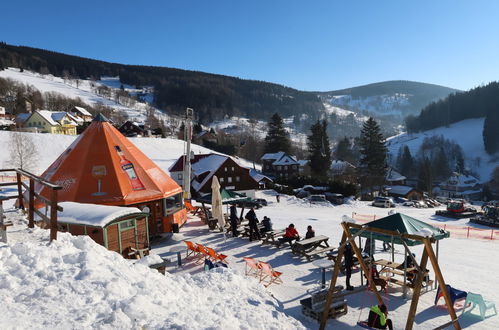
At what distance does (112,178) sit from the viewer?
Answer: 15984 mm

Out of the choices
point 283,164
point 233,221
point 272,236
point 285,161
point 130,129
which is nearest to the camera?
point 272,236

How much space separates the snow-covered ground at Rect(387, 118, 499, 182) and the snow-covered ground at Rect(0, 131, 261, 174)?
10748cm

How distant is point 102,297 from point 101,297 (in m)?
0.02

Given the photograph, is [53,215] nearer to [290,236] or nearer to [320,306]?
[320,306]

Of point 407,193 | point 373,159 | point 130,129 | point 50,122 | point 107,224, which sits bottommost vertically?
point 407,193

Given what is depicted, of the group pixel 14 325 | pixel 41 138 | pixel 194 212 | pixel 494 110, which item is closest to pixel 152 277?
pixel 14 325

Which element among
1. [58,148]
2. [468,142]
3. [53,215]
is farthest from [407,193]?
[468,142]

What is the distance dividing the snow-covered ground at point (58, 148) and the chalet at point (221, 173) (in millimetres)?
4929

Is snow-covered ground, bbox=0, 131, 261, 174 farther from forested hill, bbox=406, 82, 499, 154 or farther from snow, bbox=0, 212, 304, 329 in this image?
forested hill, bbox=406, 82, 499, 154

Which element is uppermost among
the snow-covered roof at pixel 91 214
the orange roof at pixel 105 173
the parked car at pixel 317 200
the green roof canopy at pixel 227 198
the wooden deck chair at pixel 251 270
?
the orange roof at pixel 105 173

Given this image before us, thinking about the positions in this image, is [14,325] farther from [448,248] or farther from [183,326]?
[448,248]

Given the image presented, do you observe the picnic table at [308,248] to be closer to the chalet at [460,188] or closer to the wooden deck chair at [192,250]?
the wooden deck chair at [192,250]

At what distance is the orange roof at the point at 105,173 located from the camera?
15.6m

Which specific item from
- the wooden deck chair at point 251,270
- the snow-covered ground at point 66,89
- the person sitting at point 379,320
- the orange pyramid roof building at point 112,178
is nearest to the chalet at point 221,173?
the orange pyramid roof building at point 112,178
